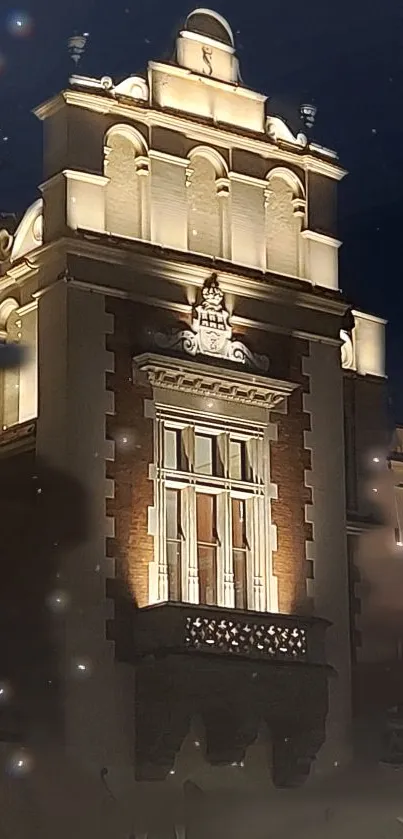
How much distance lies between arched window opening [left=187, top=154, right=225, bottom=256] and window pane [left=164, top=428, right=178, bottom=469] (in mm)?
1629

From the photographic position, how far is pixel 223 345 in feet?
51.7

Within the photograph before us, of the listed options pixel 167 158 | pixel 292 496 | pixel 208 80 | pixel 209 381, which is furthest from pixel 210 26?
pixel 292 496

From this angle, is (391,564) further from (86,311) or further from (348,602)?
(86,311)

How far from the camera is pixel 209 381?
15.4 metres

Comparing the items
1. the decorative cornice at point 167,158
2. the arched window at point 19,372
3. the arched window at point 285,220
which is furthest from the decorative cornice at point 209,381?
the decorative cornice at point 167,158

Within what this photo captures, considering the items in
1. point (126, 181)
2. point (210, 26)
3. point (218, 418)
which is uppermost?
point (210, 26)

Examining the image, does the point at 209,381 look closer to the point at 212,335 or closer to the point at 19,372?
the point at 212,335

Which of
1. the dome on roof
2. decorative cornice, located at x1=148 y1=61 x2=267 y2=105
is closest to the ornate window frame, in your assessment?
decorative cornice, located at x1=148 y1=61 x2=267 y2=105

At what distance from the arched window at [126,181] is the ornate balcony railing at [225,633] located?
10.4ft

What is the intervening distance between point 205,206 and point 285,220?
897 mm

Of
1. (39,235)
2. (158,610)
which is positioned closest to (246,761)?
(158,610)

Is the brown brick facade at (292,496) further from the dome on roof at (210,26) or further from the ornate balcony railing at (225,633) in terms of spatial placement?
the dome on roof at (210,26)

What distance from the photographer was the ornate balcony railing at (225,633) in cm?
1473

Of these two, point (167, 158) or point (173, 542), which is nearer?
point (173, 542)
